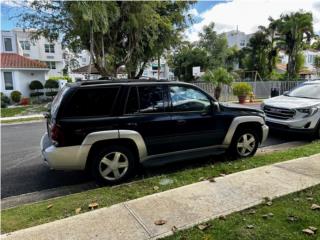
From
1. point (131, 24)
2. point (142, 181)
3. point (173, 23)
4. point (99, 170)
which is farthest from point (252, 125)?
point (173, 23)

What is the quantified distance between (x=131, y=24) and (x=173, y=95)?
1337cm

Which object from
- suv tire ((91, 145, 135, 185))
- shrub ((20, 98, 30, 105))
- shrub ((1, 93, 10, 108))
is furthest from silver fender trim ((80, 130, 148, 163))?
shrub ((20, 98, 30, 105))

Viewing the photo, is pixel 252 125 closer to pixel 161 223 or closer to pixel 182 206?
pixel 182 206

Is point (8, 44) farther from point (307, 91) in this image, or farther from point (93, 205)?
point (93, 205)

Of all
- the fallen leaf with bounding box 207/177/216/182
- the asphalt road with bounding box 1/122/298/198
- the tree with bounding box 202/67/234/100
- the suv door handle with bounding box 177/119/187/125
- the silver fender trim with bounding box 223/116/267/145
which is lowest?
the asphalt road with bounding box 1/122/298/198

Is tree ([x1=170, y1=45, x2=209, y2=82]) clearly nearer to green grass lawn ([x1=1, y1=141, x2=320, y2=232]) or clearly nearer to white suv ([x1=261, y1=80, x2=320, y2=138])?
white suv ([x1=261, y1=80, x2=320, y2=138])

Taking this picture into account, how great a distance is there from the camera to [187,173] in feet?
16.1

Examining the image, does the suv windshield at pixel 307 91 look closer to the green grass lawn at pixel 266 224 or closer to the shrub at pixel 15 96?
the green grass lawn at pixel 266 224

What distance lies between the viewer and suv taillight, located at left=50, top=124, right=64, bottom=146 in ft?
13.8

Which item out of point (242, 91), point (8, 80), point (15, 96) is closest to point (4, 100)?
point (15, 96)

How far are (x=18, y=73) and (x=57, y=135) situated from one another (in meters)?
22.3

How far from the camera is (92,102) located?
4438 millimetres

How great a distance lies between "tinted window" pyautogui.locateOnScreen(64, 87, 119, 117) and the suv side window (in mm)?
1109

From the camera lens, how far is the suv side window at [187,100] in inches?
199
